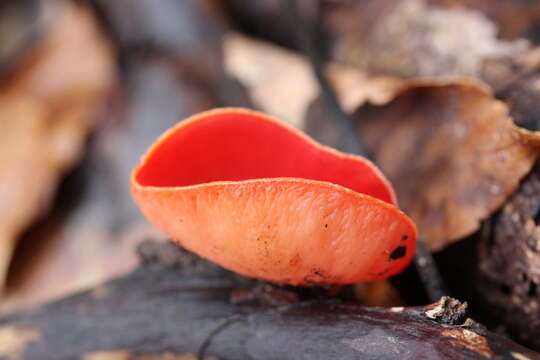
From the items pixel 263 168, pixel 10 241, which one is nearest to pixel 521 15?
pixel 263 168

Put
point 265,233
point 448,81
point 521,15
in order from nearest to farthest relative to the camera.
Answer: point 265,233 → point 448,81 → point 521,15

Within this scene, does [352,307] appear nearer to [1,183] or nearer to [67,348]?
[67,348]

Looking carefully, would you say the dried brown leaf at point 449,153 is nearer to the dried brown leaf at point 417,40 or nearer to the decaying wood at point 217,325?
the dried brown leaf at point 417,40

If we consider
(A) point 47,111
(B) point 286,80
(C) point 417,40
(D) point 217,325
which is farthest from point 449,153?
(A) point 47,111

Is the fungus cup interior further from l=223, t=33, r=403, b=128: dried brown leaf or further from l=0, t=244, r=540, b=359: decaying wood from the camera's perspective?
l=223, t=33, r=403, b=128: dried brown leaf

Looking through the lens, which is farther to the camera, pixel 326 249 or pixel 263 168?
pixel 263 168

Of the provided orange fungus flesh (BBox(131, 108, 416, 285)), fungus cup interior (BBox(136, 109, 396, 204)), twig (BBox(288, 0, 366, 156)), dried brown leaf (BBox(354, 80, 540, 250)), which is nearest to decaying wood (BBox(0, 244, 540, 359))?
orange fungus flesh (BBox(131, 108, 416, 285))

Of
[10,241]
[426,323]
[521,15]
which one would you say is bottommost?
[10,241]

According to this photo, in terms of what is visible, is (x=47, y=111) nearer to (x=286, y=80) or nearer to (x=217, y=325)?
(x=286, y=80)
